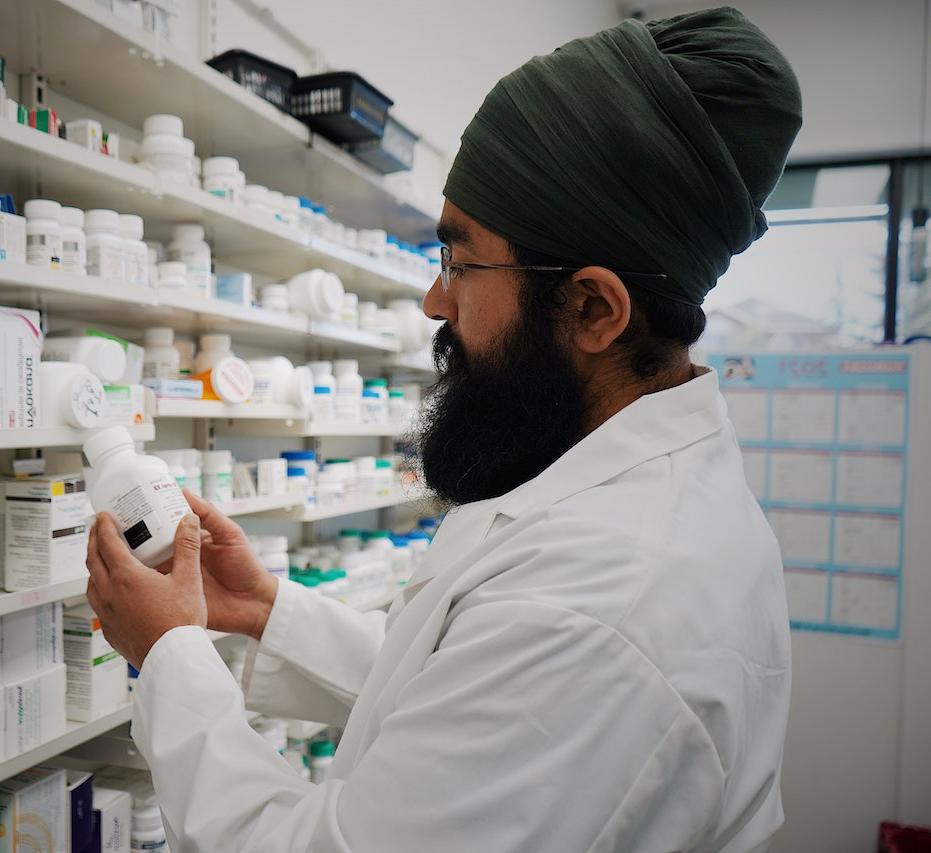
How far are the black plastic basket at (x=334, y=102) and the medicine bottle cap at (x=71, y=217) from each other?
68 centimetres

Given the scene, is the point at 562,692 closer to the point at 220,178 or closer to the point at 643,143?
the point at 643,143

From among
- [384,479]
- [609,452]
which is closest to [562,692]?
[609,452]

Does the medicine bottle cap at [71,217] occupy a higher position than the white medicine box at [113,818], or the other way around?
the medicine bottle cap at [71,217]

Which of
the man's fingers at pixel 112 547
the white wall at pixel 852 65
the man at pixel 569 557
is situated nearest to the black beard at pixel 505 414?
the man at pixel 569 557

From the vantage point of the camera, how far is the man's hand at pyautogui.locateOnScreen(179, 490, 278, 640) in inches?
42.9

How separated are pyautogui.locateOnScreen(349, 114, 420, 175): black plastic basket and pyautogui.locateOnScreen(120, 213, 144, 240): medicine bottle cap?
0.74m

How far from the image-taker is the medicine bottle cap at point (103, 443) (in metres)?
0.93

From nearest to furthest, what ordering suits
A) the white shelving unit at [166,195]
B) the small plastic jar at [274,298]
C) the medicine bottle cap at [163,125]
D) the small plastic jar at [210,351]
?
the white shelving unit at [166,195] < the medicine bottle cap at [163,125] < the small plastic jar at [210,351] < the small plastic jar at [274,298]

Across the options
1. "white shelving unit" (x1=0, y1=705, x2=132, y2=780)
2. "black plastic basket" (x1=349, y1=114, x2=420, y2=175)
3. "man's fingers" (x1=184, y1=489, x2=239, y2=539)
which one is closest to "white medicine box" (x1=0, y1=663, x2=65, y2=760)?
"white shelving unit" (x1=0, y1=705, x2=132, y2=780)

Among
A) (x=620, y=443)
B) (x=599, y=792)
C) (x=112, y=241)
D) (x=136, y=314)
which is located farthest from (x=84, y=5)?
(x=599, y=792)

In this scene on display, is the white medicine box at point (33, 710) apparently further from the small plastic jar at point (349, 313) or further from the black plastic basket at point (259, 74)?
the black plastic basket at point (259, 74)

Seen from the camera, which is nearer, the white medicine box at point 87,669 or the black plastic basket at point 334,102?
the white medicine box at point 87,669

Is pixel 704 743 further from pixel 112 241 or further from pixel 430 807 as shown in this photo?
pixel 112 241

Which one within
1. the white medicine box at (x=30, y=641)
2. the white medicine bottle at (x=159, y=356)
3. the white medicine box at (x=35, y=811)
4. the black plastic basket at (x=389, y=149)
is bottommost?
the white medicine box at (x=35, y=811)
